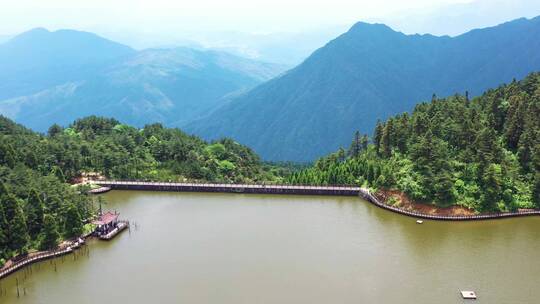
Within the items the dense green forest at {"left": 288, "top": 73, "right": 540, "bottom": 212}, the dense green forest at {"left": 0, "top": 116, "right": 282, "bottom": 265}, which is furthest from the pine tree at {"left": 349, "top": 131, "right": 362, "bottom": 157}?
the dense green forest at {"left": 0, "top": 116, "right": 282, "bottom": 265}

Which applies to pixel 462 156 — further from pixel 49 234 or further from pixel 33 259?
pixel 33 259

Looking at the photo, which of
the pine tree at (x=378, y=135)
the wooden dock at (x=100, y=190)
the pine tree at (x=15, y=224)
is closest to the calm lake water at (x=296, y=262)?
the pine tree at (x=15, y=224)

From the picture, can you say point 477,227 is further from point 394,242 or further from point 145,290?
point 145,290

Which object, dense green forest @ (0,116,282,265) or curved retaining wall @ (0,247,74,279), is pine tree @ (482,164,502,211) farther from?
curved retaining wall @ (0,247,74,279)

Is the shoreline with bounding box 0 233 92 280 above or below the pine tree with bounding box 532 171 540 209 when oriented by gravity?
below

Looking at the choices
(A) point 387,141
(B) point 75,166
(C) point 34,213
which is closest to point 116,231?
(C) point 34,213

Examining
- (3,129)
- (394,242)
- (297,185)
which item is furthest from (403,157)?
(3,129)

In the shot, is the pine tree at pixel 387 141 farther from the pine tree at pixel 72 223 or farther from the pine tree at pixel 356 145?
the pine tree at pixel 72 223
